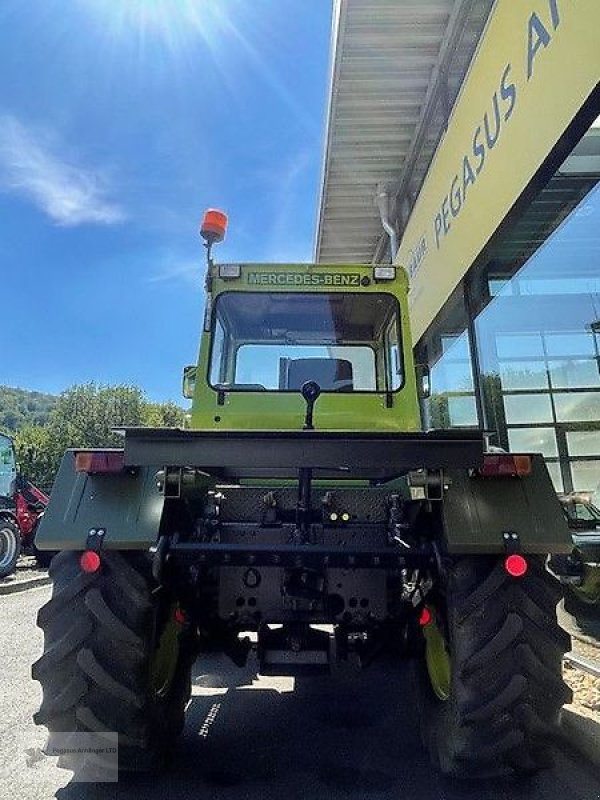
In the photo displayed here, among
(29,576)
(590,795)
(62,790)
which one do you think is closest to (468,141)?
(590,795)

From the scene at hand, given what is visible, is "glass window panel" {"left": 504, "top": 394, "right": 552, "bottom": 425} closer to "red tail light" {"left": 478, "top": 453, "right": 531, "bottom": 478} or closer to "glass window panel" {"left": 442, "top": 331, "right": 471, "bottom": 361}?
"glass window panel" {"left": 442, "top": 331, "right": 471, "bottom": 361}

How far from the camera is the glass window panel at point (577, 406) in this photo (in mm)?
5352

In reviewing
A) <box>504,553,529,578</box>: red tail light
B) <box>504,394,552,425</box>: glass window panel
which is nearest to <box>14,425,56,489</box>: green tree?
<box>504,394,552,425</box>: glass window panel

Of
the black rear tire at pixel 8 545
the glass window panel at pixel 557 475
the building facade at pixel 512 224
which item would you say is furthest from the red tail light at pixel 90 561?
the black rear tire at pixel 8 545

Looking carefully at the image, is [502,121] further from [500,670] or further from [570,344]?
[500,670]

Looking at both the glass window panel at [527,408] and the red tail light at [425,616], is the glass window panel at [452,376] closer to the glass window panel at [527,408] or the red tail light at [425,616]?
the glass window panel at [527,408]

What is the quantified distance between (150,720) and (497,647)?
163 cm

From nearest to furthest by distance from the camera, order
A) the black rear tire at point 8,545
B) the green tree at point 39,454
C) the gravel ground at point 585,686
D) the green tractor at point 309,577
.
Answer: the green tractor at point 309,577
the gravel ground at point 585,686
the black rear tire at point 8,545
the green tree at point 39,454

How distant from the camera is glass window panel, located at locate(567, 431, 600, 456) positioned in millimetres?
5343

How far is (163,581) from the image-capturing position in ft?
9.46

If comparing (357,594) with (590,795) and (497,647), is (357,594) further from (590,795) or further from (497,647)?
(590,795)

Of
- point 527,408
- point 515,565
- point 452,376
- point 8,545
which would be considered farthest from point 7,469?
point 515,565

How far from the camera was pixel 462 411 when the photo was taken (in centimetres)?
698

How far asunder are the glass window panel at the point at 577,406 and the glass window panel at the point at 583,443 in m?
0.13
